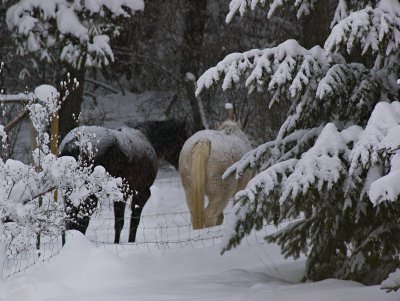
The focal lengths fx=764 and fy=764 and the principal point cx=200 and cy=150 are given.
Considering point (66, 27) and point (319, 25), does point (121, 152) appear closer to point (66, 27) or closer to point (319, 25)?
point (319, 25)

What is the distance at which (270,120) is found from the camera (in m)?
14.1

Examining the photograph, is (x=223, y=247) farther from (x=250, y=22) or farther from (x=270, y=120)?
(x=250, y=22)

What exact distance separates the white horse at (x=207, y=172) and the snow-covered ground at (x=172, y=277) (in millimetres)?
1903

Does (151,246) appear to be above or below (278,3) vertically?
below

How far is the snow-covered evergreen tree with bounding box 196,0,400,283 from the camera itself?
4641 mm

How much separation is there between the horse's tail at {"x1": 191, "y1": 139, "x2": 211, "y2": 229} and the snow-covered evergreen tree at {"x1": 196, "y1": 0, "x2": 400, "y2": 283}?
3659mm

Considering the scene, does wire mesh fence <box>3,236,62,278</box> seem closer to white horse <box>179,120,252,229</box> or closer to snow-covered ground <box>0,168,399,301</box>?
snow-covered ground <box>0,168,399,301</box>

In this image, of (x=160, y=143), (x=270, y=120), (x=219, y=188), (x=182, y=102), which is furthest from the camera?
(x=182, y=102)

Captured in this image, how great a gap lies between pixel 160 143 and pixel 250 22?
8451 millimetres

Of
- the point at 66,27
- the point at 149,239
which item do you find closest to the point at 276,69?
the point at 149,239

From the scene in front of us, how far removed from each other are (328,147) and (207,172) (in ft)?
16.0

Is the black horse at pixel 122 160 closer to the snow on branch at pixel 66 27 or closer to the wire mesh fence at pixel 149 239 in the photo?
the wire mesh fence at pixel 149 239

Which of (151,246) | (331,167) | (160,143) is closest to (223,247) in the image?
(331,167)

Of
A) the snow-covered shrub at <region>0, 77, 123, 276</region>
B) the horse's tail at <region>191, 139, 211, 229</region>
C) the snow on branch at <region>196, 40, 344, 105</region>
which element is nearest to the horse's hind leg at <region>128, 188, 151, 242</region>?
the horse's tail at <region>191, 139, 211, 229</region>
